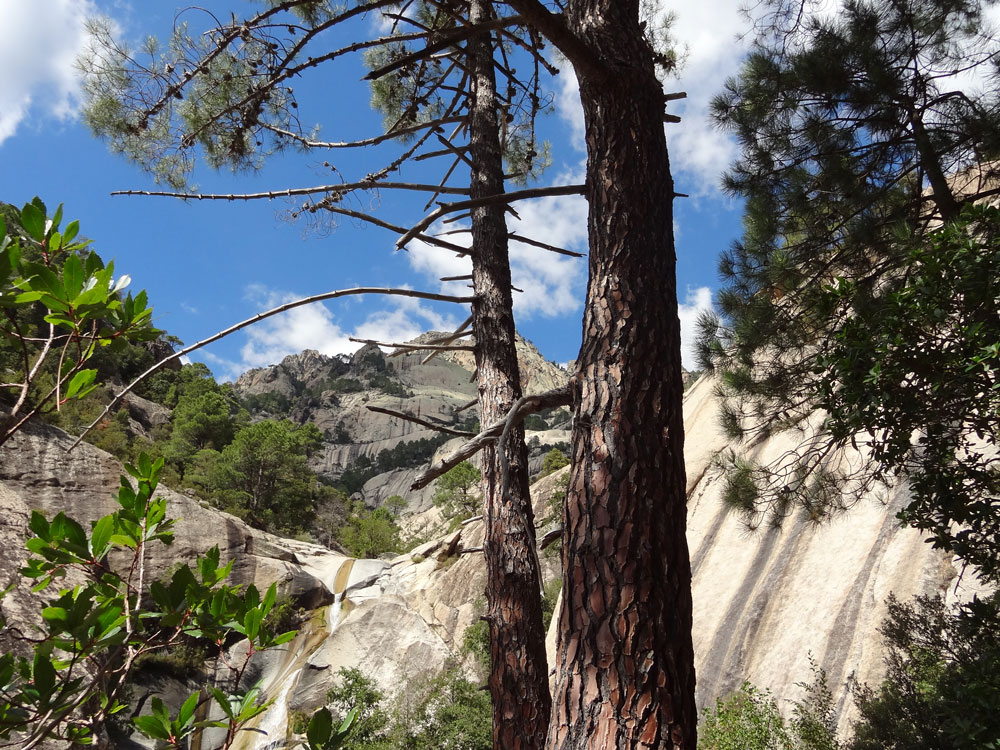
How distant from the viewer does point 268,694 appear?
11.5 meters

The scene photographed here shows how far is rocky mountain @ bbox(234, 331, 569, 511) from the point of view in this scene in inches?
1962

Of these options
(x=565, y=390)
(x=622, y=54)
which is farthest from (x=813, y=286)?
(x=565, y=390)

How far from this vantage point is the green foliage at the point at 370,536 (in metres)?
24.5

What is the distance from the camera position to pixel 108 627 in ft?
3.32

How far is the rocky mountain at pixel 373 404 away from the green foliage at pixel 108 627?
128 feet

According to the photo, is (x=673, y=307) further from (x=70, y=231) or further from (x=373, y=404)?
(x=373, y=404)

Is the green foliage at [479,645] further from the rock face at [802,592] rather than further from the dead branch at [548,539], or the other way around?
the dead branch at [548,539]

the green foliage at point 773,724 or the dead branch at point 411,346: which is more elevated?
the dead branch at point 411,346

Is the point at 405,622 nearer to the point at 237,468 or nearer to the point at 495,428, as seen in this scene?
the point at 495,428

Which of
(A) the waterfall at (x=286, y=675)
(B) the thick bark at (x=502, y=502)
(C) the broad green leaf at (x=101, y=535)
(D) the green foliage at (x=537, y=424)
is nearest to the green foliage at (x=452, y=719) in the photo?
(A) the waterfall at (x=286, y=675)

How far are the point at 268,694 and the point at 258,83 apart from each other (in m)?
11.5

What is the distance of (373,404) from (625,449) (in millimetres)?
43997

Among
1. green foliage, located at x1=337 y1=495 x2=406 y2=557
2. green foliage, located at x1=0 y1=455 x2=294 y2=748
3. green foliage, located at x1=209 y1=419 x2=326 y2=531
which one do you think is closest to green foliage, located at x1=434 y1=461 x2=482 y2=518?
green foliage, located at x1=337 y1=495 x2=406 y2=557

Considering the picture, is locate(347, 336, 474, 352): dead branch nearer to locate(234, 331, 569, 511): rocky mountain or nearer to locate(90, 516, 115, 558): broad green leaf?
locate(90, 516, 115, 558): broad green leaf
